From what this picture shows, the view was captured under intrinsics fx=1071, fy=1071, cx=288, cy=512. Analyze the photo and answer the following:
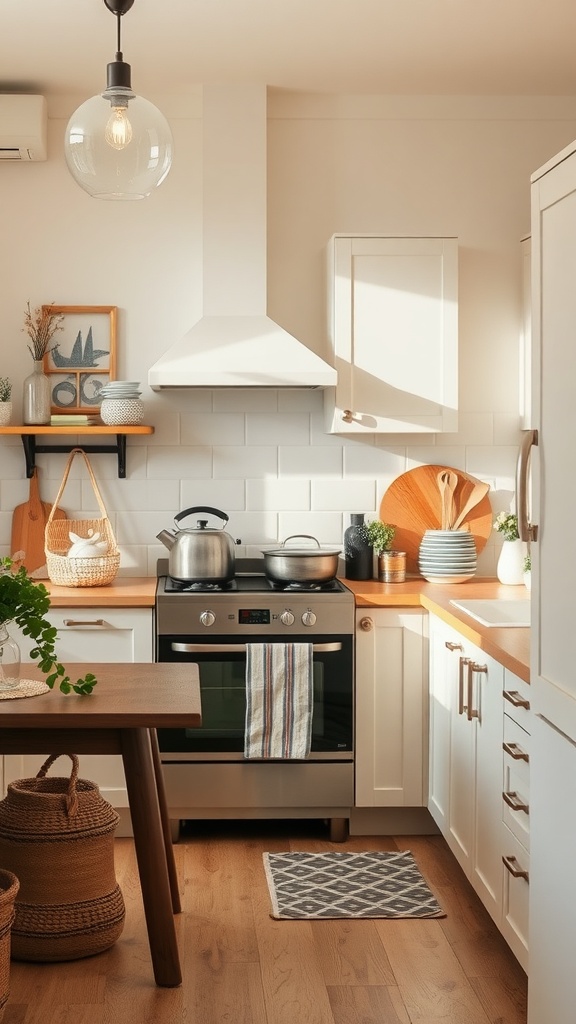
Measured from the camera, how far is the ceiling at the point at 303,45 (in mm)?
3562

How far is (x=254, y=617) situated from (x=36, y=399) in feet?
4.21

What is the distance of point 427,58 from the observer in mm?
4035

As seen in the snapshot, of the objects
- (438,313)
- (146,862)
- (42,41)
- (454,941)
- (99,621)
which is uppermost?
(42,41)

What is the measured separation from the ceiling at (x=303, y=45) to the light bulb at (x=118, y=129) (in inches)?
55.6

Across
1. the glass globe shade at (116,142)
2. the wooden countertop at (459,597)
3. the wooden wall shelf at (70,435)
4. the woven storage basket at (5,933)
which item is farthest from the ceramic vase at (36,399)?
the woven storage basket at (5,933)

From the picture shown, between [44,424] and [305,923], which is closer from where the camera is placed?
[305,923]

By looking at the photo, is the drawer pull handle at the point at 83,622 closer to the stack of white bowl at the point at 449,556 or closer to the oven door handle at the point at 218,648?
the oven door handle at the point at 218,648

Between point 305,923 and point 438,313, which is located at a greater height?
point 438,313

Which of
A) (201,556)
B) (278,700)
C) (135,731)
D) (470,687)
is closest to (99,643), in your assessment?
(201,556)

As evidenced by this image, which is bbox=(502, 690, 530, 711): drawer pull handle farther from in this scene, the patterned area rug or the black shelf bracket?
the black shelf bracket

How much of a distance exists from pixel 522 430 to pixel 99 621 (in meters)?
1.94

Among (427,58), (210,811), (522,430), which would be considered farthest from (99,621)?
(427,58)

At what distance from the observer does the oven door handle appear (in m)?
3.95

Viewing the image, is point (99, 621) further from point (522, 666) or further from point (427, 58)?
point (427, 58)
